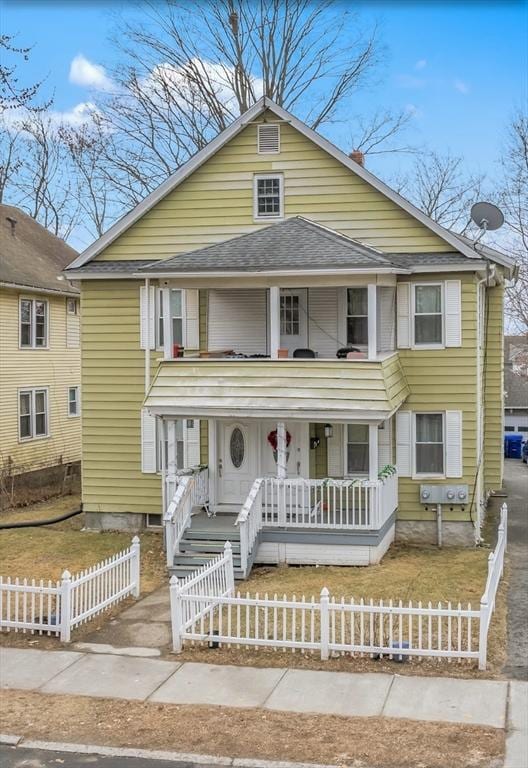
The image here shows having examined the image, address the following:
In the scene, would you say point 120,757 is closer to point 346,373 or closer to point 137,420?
point 346,373

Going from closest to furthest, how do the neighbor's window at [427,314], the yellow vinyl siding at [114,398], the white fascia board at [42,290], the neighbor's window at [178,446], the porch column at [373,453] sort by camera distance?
1. the porch column at [373,453]
2. the neighbor's window at [427,314]
3. the neighbor's window at [178,446]
4. the yellow vinyl siding at [114,398]
5. the white fascia board at [42,290]

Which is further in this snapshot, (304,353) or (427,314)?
(427,314)

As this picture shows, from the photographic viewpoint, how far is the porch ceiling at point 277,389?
17.0m

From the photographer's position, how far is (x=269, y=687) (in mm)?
10617

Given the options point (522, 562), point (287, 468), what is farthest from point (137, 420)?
point (522, 562)

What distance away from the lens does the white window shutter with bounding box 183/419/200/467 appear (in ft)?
66.0

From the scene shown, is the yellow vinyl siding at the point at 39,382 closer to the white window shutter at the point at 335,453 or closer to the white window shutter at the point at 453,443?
the white window shutter at the point at 335,453

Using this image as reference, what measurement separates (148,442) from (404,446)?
6.03 metres

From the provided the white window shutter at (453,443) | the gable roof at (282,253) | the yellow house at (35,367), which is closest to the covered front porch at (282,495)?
the white window shutter at (453,443)

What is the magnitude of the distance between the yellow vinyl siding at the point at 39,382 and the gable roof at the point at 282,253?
390 inches

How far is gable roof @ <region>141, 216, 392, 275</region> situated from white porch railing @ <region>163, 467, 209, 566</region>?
437cm

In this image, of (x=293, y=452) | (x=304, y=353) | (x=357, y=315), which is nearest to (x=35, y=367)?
(x=293, y=452)

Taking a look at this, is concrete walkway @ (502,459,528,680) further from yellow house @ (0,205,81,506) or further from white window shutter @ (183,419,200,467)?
yellow house @ (0,205,81,506)

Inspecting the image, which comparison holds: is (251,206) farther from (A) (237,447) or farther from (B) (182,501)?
(B) (182,501)
